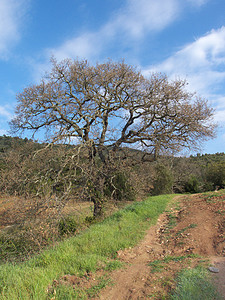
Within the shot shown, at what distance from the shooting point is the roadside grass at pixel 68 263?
286 centimetres

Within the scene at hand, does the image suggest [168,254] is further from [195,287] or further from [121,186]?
[121,186]

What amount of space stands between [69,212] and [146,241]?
9.83 feet

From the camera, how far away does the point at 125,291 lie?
3.03 metres

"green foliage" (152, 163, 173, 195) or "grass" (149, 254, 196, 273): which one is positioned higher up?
"green foliage" (152, 163, 173, 195)

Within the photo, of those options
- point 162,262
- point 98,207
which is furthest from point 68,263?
point 98,207

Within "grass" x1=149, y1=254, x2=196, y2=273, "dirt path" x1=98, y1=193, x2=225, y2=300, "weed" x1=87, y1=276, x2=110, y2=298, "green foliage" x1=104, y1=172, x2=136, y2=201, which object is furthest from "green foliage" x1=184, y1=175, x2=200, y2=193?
"weed" x1=87, y1=276, x2=110, y2=298

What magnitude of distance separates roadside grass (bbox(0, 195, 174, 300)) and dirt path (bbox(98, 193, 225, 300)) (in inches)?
11.9

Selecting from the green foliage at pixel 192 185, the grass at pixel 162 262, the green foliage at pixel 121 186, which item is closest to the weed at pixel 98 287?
the grass at pixel 162 262

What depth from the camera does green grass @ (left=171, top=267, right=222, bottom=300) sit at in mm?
2600

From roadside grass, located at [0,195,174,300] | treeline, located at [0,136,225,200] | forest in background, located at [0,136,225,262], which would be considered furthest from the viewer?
treeline, located at [0,136,225,200]

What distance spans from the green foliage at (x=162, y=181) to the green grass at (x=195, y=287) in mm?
20502

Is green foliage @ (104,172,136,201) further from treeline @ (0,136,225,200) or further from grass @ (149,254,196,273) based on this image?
grass @ (149,254,196,273)

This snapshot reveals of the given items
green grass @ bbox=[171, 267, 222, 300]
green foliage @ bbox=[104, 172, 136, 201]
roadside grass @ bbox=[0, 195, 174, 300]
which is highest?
green foliage @ bbox=[104, 172, 136, 201]

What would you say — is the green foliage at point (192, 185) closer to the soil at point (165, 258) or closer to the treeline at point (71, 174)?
the treeline at point (71, 174)
